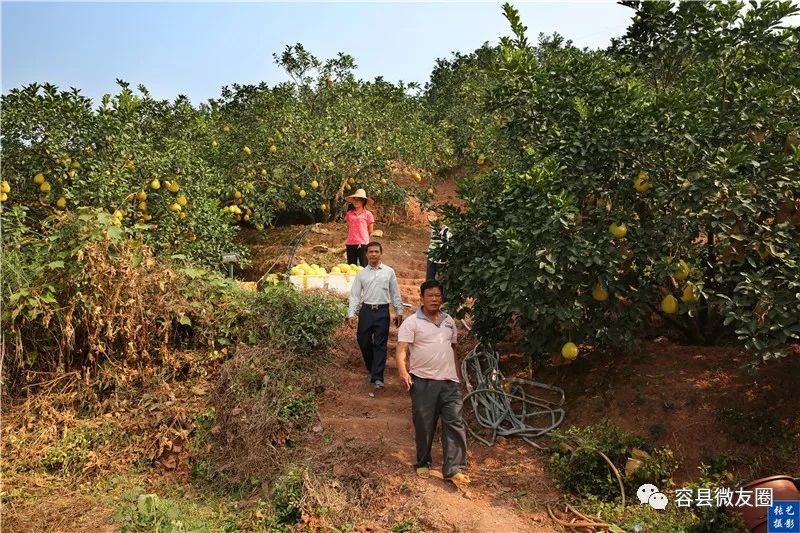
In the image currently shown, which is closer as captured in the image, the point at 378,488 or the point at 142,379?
the point at 378,488

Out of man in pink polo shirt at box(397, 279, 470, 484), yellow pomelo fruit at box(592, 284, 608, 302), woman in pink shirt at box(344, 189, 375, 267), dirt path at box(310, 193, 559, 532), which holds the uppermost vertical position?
woman in pink shirt at box(344, 189, 375, 267)

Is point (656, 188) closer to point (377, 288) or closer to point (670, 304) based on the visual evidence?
point (670, 304)

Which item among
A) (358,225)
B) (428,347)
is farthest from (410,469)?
(358,225)

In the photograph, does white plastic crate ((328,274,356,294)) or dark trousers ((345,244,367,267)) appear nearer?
white plastic crate ((328,274,356,294))

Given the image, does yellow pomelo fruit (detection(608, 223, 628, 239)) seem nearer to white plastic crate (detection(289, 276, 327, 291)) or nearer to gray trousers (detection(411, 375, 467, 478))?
gray trousers (detection(411, 375, 467, 478))

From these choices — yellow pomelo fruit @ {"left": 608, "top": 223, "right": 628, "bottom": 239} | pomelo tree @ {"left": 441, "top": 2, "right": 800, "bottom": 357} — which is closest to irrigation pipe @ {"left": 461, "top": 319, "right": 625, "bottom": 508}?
pomelo tree @ {"left": 441, "top": 2, "right": 800, "bottom": 357}

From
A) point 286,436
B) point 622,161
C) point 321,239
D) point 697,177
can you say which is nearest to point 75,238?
point 286,436

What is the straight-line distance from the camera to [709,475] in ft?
15.8

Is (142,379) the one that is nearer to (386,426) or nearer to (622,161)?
(386,426)

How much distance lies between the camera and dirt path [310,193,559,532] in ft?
15.3

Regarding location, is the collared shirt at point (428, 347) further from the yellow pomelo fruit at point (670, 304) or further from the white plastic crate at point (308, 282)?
the white plastic crate at point (308, 282)

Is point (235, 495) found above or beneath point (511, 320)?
beneath

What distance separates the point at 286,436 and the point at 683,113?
Result: 407 centimetres

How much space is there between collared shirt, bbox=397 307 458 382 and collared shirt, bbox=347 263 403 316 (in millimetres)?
1308
